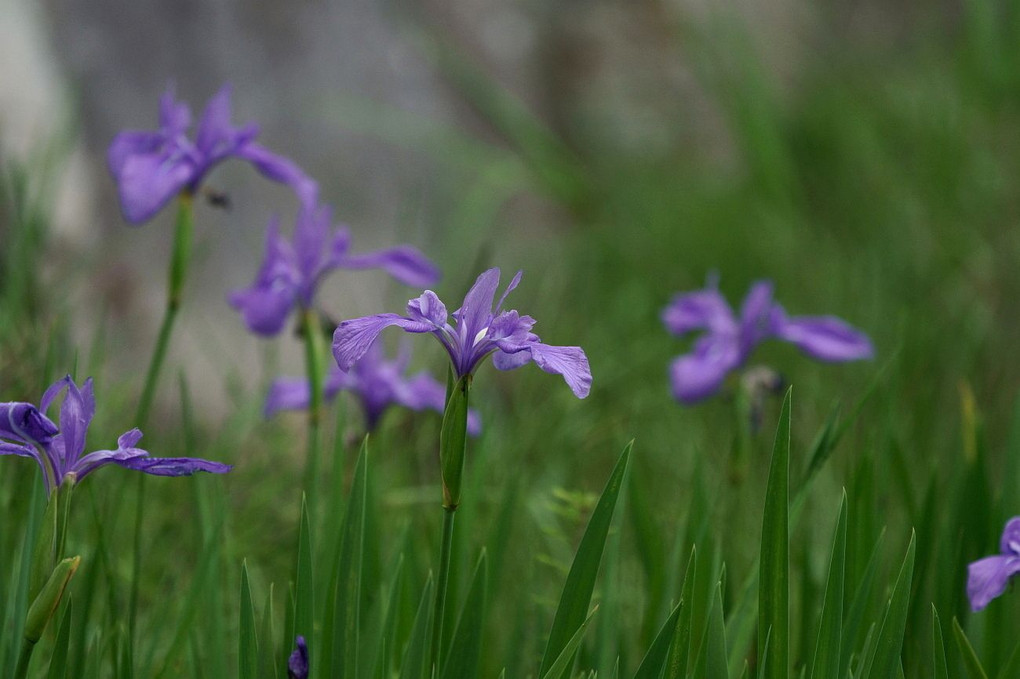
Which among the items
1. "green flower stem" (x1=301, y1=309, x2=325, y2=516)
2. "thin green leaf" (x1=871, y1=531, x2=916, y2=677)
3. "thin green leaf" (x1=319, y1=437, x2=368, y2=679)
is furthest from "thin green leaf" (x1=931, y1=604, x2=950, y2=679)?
"green flower stem" (x1=301, y1=309, x2=325, y2=516)

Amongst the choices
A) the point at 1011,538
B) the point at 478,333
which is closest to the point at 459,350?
the point at 478,333

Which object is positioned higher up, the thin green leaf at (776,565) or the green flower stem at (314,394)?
the green flower stem at (314,394)

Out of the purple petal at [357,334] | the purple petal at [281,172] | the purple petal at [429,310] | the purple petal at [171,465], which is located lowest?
the purple petal at [171,465]

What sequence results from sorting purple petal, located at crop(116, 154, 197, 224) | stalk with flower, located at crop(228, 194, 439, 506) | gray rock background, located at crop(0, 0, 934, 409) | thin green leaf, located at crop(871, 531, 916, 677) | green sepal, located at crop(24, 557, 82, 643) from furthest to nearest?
gray rock background, located at crop(0, 0, 934, 409) → stalk with flower, located at crop(228, 194, 439, 506) → purple petal, located at crop(116, 154, 197, 224) → thin green leaf, located at crop(871, 531, 916, 677) → green sepal, located at crop(24, 557, 82, 643)

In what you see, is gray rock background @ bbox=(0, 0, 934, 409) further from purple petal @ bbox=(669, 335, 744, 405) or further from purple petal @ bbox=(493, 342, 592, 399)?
purple petal @ bbox=(493, 342, 592, 399)

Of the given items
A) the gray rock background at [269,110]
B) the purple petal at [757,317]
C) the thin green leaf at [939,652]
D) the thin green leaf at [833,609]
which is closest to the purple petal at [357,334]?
the thin green leaf at [833,609]

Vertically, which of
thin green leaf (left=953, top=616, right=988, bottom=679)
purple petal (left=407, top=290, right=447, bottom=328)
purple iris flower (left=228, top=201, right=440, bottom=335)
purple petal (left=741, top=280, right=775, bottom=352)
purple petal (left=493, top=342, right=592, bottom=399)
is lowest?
thin green leaf (left=953, top=616, right=988, bottom=679)

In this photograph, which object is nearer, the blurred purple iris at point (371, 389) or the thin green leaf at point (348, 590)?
the thin green leaf at point (348, 590)

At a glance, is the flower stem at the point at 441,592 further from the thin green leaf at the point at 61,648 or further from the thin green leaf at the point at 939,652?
the thin green leaf at the point at 939,652
